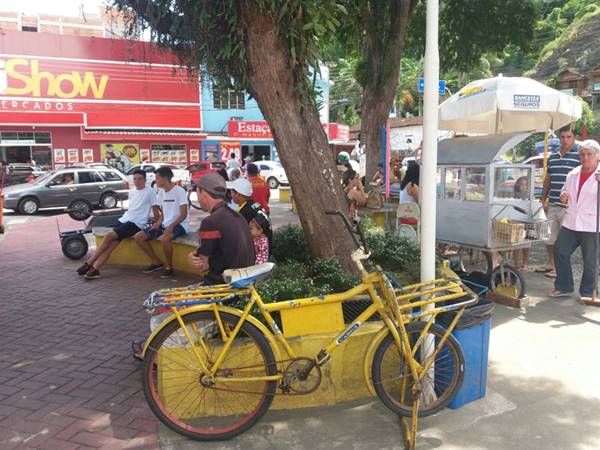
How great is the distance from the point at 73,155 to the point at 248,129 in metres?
9.84

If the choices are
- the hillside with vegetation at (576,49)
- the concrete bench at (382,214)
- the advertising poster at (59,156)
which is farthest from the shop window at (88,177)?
the hillside with vegetation at (576,49)

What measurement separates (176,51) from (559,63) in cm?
5215

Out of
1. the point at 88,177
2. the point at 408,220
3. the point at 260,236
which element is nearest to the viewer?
the point at 260,236

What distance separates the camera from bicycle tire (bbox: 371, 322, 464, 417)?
3219 millimetres

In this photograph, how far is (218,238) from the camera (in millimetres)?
3590

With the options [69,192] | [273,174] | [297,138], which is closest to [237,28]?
[297,138]

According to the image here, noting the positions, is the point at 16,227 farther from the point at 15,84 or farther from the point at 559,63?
the point at 559,63

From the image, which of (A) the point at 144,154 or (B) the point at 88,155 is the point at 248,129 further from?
(B) the point at 88,155

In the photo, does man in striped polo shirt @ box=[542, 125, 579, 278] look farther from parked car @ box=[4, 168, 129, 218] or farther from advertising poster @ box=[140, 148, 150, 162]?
advertising poster @ box=[140, 148, 150, 162]

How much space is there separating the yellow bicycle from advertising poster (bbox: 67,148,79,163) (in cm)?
2661

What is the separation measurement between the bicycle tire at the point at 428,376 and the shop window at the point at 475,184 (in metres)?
2.94

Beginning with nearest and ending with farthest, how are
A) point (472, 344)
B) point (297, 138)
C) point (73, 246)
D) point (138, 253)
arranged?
1. point (472, 344)
2. point (297, 138)
3. point (138, 253)
4. point (73, 246)

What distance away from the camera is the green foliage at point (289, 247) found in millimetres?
5633

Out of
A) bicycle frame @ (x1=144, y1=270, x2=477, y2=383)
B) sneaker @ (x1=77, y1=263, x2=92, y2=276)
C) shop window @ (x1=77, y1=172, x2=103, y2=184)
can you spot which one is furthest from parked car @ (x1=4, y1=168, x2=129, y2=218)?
bicycle frame @ (x1=144, y1=270, x2=477, y2=383)
